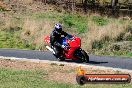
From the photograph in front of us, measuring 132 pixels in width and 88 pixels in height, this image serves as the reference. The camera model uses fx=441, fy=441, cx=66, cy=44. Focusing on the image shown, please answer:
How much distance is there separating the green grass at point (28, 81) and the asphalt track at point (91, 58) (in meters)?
3.63

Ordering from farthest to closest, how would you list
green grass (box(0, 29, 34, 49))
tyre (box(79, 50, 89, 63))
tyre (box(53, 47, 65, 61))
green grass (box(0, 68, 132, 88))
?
green grass (box(0, 29, 34, 49)) < tyre (box(53, 47, 65, 61)) < tyre (box(79, 50, 89, 63)) < green grass (box(0, 68, 132, 88))

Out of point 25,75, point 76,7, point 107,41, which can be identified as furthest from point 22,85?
point 76,7

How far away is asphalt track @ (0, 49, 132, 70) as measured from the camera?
66.4 feet

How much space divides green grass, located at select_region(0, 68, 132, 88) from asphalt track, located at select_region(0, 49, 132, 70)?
3635mm

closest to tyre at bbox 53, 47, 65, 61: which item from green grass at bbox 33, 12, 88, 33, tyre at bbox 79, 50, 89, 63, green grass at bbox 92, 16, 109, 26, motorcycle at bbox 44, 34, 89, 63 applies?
motorcycle at bbox 44, 34, 89, 63

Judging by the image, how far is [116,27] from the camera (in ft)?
95.7

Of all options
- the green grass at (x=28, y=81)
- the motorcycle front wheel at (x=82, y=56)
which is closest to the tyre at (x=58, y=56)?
the motorcycle front wheel at (x=82, y=56)

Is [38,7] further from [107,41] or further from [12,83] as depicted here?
[12,83]

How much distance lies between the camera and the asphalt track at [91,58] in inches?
797

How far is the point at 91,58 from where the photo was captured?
21859 millimetres

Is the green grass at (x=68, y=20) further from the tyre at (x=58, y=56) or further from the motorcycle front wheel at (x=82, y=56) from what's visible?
the motorcycle front wheel at (x=82, y=56)

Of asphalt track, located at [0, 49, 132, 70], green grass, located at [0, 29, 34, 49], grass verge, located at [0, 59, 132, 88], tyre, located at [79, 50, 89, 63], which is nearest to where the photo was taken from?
grass verge, located at [0, 59, 132, 88]

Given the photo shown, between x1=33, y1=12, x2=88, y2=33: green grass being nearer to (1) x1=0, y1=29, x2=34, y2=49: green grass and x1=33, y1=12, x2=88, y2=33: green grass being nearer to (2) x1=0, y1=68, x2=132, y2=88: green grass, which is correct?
(1) x1=0, y1=29, x2=34, y2=49: green grass

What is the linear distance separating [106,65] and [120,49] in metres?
4.98
